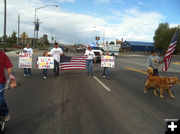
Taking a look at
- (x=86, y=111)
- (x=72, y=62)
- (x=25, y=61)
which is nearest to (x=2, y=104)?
(x=86, y=111)

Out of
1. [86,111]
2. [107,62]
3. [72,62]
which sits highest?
[107,62]

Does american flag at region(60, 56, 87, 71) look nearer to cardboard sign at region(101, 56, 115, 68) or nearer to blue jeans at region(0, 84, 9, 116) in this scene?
cardboard sign at region(101, 56, 115, 68)

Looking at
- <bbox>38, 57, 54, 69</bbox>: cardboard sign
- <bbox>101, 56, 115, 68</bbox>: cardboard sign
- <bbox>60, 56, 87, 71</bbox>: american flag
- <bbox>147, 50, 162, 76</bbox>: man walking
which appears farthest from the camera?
<bbox>60, 56, 87, 71</bbox>: american flag

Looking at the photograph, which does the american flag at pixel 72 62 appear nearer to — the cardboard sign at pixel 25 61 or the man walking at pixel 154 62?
the cardboard sign at pixel 25 61

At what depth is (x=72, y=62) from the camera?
11930 millimetres

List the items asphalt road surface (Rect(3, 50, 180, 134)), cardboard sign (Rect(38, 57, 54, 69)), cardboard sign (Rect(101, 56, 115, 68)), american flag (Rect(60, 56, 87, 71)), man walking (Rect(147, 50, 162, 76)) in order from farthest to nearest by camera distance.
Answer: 1. american flag (Rect(60, 56, 87, 71))
2. cardboard sign (Rect(101, 56, 115, 68))
3. cardboard sign (Rect(38, 57, 54, 69))
4. man walking (Rect(147, 50, 162, 76))
5. asphalt road surface (Rect(3, 50, 180, 134))

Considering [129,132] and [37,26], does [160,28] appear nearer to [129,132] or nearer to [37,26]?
[37,26]

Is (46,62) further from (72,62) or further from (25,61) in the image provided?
(72,62)

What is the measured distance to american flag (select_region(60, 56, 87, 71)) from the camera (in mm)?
11695

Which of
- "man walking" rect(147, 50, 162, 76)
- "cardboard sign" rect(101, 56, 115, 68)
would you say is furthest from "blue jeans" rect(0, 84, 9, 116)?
"cardboard sign" rect(101, 56, 115, 68)

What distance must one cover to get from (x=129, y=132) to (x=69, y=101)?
2528 millimetres

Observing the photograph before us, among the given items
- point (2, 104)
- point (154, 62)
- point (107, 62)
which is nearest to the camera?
point (2, 104)

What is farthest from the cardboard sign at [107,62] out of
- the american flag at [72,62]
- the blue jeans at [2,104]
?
the blue jeans at [2,104]

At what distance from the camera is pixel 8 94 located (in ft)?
21.1
